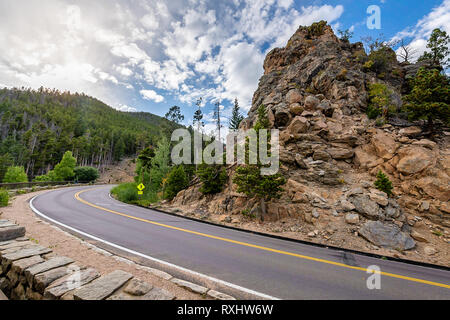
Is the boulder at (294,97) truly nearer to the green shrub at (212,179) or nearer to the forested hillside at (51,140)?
the green shrub at (212,179)

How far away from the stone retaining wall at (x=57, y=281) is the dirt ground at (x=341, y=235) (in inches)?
292

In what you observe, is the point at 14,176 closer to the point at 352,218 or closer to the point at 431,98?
the point at 352,218

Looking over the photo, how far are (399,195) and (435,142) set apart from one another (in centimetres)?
507

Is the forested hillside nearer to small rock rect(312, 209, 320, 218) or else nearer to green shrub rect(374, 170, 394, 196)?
small rock rect(312, 209, 320, 218)

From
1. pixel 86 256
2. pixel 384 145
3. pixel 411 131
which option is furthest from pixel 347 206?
pixel 86 256

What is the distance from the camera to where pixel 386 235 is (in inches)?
290

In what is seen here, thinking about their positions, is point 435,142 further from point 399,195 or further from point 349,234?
point 349,234

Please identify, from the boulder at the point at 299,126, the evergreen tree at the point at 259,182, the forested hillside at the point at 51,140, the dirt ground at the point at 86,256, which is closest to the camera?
the dirt ground at the point at 86,256

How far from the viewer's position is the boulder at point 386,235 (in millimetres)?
7059

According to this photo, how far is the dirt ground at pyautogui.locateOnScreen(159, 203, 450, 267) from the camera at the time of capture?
261 inches

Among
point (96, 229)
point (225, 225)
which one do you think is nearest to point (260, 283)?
point (225, 225)

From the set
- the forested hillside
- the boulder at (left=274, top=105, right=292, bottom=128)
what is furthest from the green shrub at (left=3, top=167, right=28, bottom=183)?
the boulder at (left=274, top=105, right=292, bottom=128)
